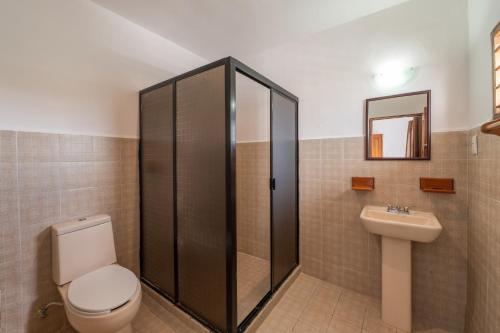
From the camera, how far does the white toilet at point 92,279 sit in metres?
1.13

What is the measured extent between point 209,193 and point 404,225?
1.38m

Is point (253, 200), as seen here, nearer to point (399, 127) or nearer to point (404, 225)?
point (404, 225)

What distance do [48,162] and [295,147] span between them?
81.9 inches

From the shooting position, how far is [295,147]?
2189 millimetres

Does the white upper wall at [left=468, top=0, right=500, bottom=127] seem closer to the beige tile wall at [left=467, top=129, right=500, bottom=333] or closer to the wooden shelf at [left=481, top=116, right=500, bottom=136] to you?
the beige tile wall at [left=467, top=129, right=500, bottom=333]

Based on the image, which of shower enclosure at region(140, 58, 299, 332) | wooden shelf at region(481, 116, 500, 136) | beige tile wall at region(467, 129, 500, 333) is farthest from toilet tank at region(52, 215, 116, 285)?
beige tile wall at region(467, 129, 500, 333)

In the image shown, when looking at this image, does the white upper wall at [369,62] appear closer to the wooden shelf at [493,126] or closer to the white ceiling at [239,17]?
the white ceiling at [239,17]

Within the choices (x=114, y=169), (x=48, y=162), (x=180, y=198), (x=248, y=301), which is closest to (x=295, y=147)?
(x=180, y=198)

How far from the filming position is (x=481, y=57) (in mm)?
1267

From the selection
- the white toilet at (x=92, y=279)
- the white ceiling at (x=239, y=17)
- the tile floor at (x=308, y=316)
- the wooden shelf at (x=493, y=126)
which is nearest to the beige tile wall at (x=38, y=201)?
the white toilet at (x=92, y=279)

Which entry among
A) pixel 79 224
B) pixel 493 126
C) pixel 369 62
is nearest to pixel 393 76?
pixel 369 62

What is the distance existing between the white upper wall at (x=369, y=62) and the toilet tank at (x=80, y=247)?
2036 mm

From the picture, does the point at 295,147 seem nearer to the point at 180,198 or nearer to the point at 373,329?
the point at 180,198

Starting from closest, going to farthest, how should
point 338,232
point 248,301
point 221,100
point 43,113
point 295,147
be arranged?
point 221,100, point 43,113, point 248,301, point 338,232, point 295,147
